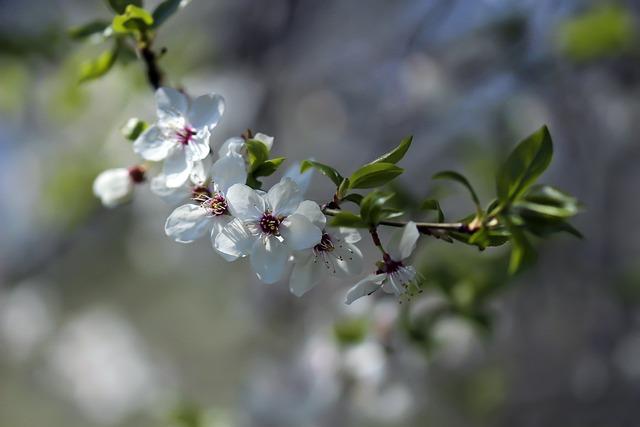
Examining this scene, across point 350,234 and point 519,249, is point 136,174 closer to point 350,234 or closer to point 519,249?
point 350,234

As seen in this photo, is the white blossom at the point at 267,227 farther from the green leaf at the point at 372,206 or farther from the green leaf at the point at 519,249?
the green leaf at the point at 519,249

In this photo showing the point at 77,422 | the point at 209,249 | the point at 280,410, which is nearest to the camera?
the point at 280,410

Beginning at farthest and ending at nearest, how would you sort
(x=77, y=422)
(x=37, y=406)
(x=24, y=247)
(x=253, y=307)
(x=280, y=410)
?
(x=37, y=406) → (x=77, y=422) → (x=24, y=247) → (x=253, y=307) → (x=280, y=410)

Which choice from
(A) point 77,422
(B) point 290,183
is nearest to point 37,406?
(A) point 77,422

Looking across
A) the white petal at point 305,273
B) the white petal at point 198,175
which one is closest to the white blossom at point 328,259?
the white petal at point 305,273

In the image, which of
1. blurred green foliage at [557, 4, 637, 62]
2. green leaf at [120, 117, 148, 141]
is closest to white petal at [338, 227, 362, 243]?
green leaf at [120, 117, 148, 141]

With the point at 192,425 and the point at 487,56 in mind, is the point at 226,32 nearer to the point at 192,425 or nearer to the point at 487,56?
the point at 487,56

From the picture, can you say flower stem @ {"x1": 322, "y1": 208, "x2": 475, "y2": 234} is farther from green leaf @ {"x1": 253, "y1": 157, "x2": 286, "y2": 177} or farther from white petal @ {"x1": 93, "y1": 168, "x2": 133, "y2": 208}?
white petal @ {"x1": 93, "y1": 168, "x2": 133, "y2": 208}

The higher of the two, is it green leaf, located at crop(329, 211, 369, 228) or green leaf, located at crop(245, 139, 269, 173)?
green leaf, located at crop(245, 139, 269, 173)
